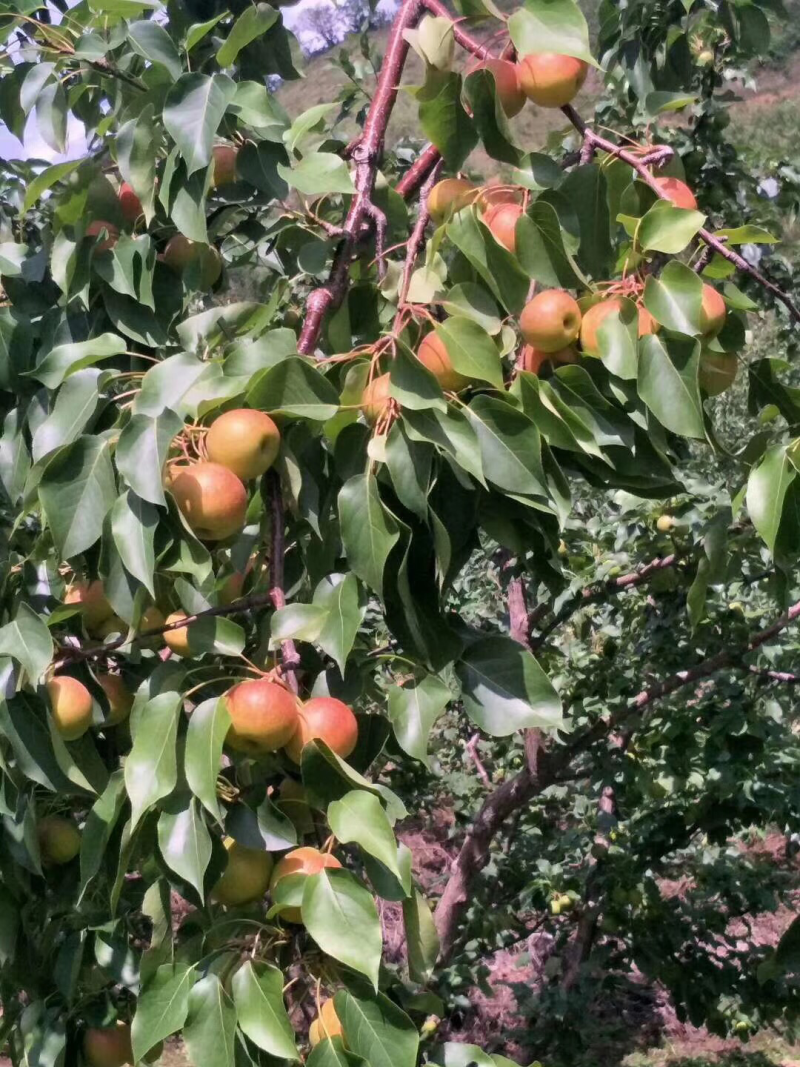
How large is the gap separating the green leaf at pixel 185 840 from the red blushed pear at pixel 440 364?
421 mm

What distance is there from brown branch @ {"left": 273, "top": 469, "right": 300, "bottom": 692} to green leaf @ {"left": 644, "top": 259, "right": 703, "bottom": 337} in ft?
1.21

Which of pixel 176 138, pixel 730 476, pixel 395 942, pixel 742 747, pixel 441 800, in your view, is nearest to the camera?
pixel 176 138

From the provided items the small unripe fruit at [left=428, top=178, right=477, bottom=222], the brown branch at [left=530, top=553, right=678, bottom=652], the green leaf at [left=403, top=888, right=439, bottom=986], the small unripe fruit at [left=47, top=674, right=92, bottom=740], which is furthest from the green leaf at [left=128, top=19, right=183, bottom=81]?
the brown branch at [left=530, top=553, right=678, bottom=652]

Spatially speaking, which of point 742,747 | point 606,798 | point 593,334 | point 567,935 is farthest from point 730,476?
point 593,334

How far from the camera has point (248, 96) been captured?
1.15m

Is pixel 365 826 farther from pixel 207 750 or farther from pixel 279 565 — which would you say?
pixel 279 565

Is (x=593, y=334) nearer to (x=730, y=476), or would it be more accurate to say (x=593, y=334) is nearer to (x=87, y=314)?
(x=87, y=314)

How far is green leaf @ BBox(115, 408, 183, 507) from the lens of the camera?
0.86 metres

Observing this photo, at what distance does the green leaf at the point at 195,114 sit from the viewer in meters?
1.06

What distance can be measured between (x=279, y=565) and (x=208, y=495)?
0.10m

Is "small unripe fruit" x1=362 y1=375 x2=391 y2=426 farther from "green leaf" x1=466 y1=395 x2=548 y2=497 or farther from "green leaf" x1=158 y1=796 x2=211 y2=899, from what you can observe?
"green leaf" x1=158 y1=796 x2=211 y2=899

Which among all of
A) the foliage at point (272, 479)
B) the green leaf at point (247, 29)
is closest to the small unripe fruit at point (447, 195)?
the foliage at point (272, 479)

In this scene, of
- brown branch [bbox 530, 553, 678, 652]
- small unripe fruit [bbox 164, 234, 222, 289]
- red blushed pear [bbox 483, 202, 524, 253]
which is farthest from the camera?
brown branch [bbox 530, 553, 678, 652]

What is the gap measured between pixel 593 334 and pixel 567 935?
101 inches
